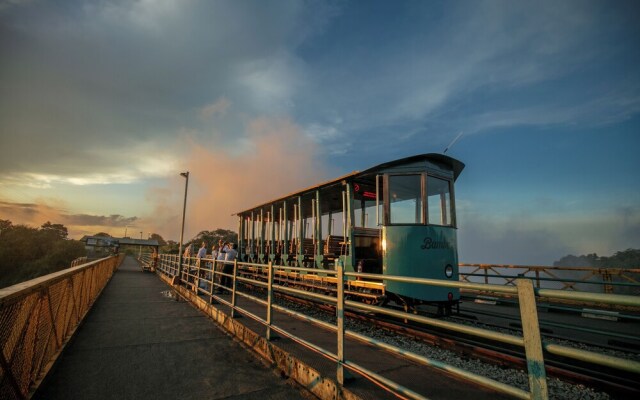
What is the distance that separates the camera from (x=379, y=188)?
7.23 meters

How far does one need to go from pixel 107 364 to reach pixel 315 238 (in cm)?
588

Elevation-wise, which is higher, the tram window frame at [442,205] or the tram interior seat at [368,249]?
→ the tram window frame at [442,205]

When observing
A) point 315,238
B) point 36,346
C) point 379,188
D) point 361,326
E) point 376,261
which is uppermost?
point 379,188

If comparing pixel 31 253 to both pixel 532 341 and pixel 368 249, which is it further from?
pixel 532 341

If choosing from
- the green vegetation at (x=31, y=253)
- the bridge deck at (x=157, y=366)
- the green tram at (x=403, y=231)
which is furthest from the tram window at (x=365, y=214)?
the green vegetation at (x=31, y=253)

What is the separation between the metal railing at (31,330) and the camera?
2660 mm

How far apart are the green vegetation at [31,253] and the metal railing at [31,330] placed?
6197 cm

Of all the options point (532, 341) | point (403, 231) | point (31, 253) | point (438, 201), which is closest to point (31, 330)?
point (532, 341)

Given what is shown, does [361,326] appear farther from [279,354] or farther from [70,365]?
[70,365]

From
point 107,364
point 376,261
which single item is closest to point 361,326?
point 376,261

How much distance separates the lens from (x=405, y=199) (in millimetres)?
6863

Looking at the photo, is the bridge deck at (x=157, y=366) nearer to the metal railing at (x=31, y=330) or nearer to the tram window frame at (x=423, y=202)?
the metal railing at (x=31, y=330)

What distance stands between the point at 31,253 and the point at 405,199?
75958 millimetres

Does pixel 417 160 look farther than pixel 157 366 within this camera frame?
Yes
